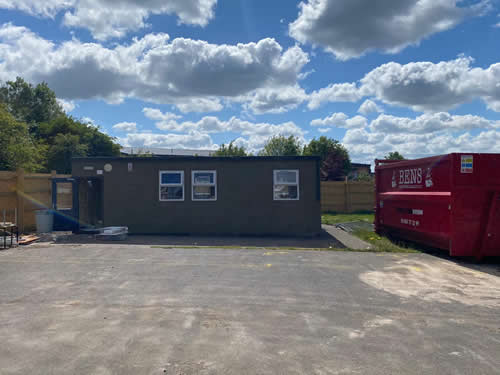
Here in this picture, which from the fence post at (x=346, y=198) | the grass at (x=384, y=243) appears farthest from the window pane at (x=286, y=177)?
the fence post at (x=346, y=198)

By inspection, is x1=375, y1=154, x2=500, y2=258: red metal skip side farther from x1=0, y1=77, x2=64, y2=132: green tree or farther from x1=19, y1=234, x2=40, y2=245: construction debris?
x1=0, y1=77, x2=64, y2=132: green tree

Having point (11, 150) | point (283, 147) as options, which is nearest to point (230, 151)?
point (283, 147)

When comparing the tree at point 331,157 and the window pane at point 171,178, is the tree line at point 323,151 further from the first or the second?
the window pane at point 171,178

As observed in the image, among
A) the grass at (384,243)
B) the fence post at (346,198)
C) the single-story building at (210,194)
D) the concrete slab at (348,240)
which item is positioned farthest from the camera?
the fence post at (346,198)

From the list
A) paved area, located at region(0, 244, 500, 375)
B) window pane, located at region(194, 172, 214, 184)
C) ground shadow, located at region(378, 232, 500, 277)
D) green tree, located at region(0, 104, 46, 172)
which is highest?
green tree, located at region(0, 104, 46, 172)

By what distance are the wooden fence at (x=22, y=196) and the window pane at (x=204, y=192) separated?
5.74 meters

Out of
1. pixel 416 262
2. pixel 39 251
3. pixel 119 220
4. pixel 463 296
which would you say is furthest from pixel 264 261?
pixel 119 220

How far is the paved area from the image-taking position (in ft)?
12.8

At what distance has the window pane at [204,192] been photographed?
14.3 meters

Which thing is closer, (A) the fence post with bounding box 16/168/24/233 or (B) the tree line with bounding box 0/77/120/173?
(A) the fence post with bounding box 16/168/24/233

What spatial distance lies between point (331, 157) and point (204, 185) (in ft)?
95.0

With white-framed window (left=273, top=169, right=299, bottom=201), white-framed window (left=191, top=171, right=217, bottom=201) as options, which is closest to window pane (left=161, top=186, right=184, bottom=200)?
white-framed window (left=191, top=171, right=217, bottom=201)

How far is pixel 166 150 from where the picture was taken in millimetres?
59250

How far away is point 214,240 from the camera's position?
12.9 meters
